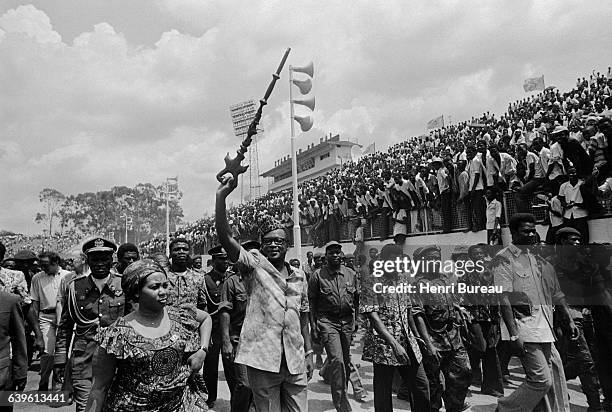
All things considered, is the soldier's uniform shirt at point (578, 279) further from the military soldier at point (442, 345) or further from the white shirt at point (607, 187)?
the white shirt at point (607, 187)

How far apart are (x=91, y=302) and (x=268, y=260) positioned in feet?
5.09

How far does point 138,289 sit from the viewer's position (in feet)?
8.02

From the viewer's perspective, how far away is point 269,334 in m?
3.17

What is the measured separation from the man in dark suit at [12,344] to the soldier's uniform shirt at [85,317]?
24cm

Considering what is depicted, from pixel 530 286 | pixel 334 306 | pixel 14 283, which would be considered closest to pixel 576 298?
pixel 530 286

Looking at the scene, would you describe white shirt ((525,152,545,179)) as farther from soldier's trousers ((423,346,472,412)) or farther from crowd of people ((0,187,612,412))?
soldier's trousers ((423,346,472,412))

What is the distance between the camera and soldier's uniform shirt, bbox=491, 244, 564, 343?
3748 millimetres

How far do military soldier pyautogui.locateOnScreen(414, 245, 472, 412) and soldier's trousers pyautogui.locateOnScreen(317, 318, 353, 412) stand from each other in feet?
2.77

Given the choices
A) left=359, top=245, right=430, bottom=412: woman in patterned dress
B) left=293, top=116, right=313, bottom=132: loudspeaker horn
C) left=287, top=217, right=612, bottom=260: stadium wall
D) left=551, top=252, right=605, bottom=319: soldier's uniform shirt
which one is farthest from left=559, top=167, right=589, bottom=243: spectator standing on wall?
left=293, top=116, right=313, bottom=132: loudspeaker horn

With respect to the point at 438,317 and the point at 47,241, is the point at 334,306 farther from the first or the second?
the point at 47,241

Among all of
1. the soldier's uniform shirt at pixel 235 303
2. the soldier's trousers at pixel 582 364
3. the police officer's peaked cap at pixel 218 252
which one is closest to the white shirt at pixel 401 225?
the police officer's peaked cap at pixel 218 252

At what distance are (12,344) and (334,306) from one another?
Answer: 9.40 ft

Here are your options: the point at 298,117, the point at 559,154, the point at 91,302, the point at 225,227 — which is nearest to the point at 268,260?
the point at 225,227

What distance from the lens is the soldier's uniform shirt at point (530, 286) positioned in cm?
375
